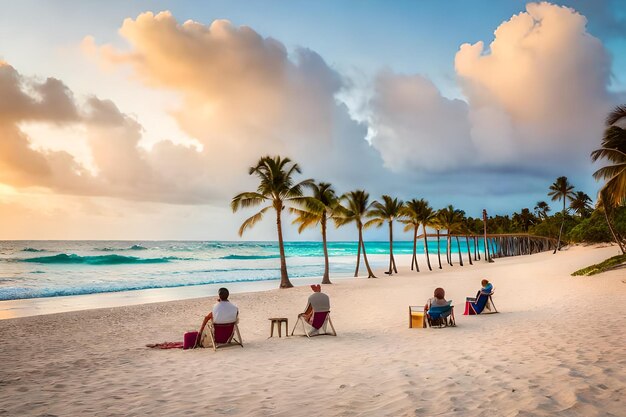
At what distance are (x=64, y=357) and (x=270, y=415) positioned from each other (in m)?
5.97

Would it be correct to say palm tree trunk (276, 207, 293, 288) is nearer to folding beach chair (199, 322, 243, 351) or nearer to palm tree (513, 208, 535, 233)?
folding beach chair (199, 322, 243, 351)

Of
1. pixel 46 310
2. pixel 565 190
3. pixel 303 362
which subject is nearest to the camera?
pixel 303 362

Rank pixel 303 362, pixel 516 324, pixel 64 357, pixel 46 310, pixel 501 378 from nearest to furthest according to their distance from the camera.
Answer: pixel 501 378 < pixel 303 362 < pixel 64 357 < pixel 516 324 < pixel 46 310

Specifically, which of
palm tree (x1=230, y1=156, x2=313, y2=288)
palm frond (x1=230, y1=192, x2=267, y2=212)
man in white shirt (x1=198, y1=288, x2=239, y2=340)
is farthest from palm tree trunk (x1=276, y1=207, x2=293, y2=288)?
man in white shirt (x1=198, y1=288, x2=239, y2=340)

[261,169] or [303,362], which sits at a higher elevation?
[261,169]

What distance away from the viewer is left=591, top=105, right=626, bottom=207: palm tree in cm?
1842

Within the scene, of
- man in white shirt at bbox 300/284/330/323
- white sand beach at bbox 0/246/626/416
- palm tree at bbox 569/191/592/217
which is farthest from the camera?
palm tree at bbox 569/191/592/217

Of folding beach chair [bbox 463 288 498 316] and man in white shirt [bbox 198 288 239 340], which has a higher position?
man in white shirt [bbox 198 288 239 340]

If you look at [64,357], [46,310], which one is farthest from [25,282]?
[64,357]

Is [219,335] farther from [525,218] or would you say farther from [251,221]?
[525,218]

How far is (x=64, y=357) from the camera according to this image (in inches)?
332

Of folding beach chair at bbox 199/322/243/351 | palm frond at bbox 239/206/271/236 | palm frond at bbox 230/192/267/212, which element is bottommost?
folding beach chair at bbox 199/322/243/351

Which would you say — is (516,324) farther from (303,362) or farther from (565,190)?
(565,190)

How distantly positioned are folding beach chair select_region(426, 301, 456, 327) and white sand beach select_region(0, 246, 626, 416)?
33 centimetres
